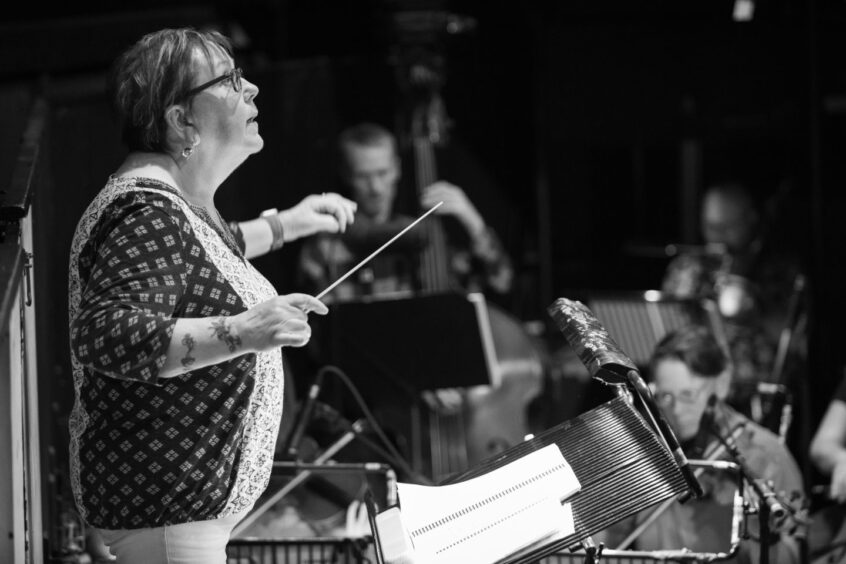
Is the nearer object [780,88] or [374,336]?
[374,336]

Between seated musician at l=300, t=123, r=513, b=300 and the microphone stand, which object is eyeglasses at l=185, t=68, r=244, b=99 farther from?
seated musician at l=300, t=123, r=513, b=300

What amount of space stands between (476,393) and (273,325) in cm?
282

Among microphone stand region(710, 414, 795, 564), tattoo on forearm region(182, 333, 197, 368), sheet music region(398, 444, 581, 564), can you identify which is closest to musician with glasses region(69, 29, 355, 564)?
tattoo on forearm region(182, 333, 197, 368)

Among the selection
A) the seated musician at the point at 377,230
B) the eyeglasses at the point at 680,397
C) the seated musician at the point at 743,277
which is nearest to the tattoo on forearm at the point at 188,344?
the eyeglasses at the point at 680,397

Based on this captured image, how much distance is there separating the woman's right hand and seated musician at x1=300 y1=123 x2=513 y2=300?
2640 millimetres

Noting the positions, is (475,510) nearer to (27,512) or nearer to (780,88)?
(27,512)

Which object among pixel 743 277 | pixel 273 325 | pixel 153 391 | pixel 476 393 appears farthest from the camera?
pixel 743 277

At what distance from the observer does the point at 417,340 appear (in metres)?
4.42

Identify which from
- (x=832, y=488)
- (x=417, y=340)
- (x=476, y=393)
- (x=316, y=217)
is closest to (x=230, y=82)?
(x=316, y=217)

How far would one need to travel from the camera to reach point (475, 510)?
218 centimetres

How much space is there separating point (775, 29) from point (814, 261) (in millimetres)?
1125

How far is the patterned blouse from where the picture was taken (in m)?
2.09

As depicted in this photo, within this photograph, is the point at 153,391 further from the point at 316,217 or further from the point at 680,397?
the point at 680,397

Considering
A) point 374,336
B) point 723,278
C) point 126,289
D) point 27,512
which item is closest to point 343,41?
point 374,336
